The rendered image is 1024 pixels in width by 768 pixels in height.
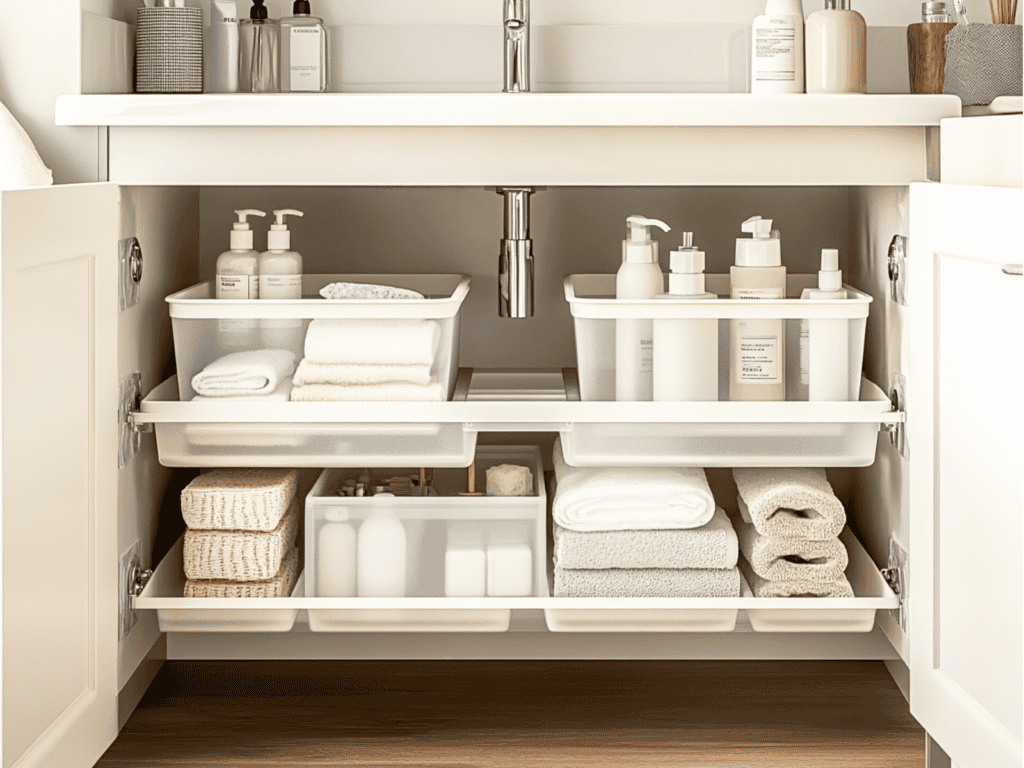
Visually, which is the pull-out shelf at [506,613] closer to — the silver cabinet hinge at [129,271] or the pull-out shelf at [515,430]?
the pull-out shelf at [515,430]

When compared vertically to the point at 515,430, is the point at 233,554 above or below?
below

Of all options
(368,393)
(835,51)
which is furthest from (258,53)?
(835,51)

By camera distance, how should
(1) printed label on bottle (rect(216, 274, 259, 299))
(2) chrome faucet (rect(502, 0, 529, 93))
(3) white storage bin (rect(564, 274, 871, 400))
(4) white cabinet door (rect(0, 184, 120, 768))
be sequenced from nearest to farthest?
(4) white cabinet door (rect(0, 184, 120, 768)), (3) white storage bin (rect(564, 274, 871, 400)), (1) printed label on bottle (rect(216, 274, 259, 299)), (2) chrome faucet (rect(502, 0, 529, 93))

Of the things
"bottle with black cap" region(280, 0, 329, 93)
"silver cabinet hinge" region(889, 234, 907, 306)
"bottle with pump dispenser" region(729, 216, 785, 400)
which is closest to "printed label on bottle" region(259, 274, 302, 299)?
"bottle with black cap" region(280, 0, 329, 93)

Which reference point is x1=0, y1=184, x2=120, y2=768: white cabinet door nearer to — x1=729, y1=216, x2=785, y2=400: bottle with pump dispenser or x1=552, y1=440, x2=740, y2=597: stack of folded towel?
x1=552, y1=440, x2=740, y2=597: stack of folded towel

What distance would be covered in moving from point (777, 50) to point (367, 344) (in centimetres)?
67

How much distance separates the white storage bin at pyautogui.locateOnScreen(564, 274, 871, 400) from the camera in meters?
1.41

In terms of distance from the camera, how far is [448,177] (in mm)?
1394

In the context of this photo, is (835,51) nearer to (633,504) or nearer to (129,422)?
(633,504)

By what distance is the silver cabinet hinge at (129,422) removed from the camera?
1411 millimetres

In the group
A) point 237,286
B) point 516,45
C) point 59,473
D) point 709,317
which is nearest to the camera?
point 59,473

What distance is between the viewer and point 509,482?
61.8 inches

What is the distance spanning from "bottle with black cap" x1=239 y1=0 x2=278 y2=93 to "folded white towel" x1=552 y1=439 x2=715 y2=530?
752mm

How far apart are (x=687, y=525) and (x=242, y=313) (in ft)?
2.01
